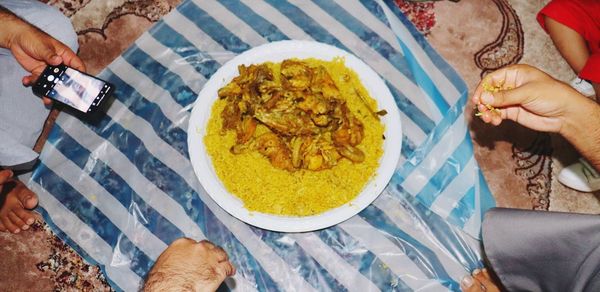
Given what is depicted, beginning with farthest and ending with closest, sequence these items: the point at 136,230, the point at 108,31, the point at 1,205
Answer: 1. the point at 108,31
2. the point at 1,205
3. the point at 136,230

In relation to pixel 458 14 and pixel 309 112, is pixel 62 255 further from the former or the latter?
pixel 458 14

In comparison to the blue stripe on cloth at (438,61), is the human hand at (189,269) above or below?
below

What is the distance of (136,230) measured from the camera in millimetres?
2361

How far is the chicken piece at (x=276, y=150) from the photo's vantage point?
2195 mm

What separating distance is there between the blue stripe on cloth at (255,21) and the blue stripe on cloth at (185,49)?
1.01 ft

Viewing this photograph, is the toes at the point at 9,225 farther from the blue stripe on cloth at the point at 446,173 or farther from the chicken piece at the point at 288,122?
the blue stripe on cloth at the point at 446,173

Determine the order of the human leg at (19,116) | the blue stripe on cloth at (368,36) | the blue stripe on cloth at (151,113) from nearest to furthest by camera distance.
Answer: the human leg at (19,116) → the blue stripe on cloth at (151,113) → the blue stripe on cloth at (368,36)

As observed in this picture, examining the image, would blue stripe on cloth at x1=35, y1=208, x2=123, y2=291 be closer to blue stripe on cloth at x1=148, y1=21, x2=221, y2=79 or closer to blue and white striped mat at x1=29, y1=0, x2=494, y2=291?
blue and white striped mat at x1=29, y1=0, x2=494, y2=291

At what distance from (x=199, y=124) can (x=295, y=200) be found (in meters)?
0.62

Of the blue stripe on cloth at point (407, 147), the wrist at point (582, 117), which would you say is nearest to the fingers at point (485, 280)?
the blue stripe on cloth at point (407, 147)

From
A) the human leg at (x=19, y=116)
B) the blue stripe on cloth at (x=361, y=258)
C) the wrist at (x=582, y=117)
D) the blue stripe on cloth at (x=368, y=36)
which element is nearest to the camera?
the wrist at (x=582, y=117)

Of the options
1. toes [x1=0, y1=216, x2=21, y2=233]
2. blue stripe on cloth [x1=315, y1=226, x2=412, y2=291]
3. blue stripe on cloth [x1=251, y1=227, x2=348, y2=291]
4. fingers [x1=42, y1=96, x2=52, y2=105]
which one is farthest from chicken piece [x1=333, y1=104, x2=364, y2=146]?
toes [x1=0, y1=216, x2=21, y2=233]

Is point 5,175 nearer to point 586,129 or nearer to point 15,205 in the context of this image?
point 15,205

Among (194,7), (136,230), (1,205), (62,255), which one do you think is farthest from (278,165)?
(1,205)
